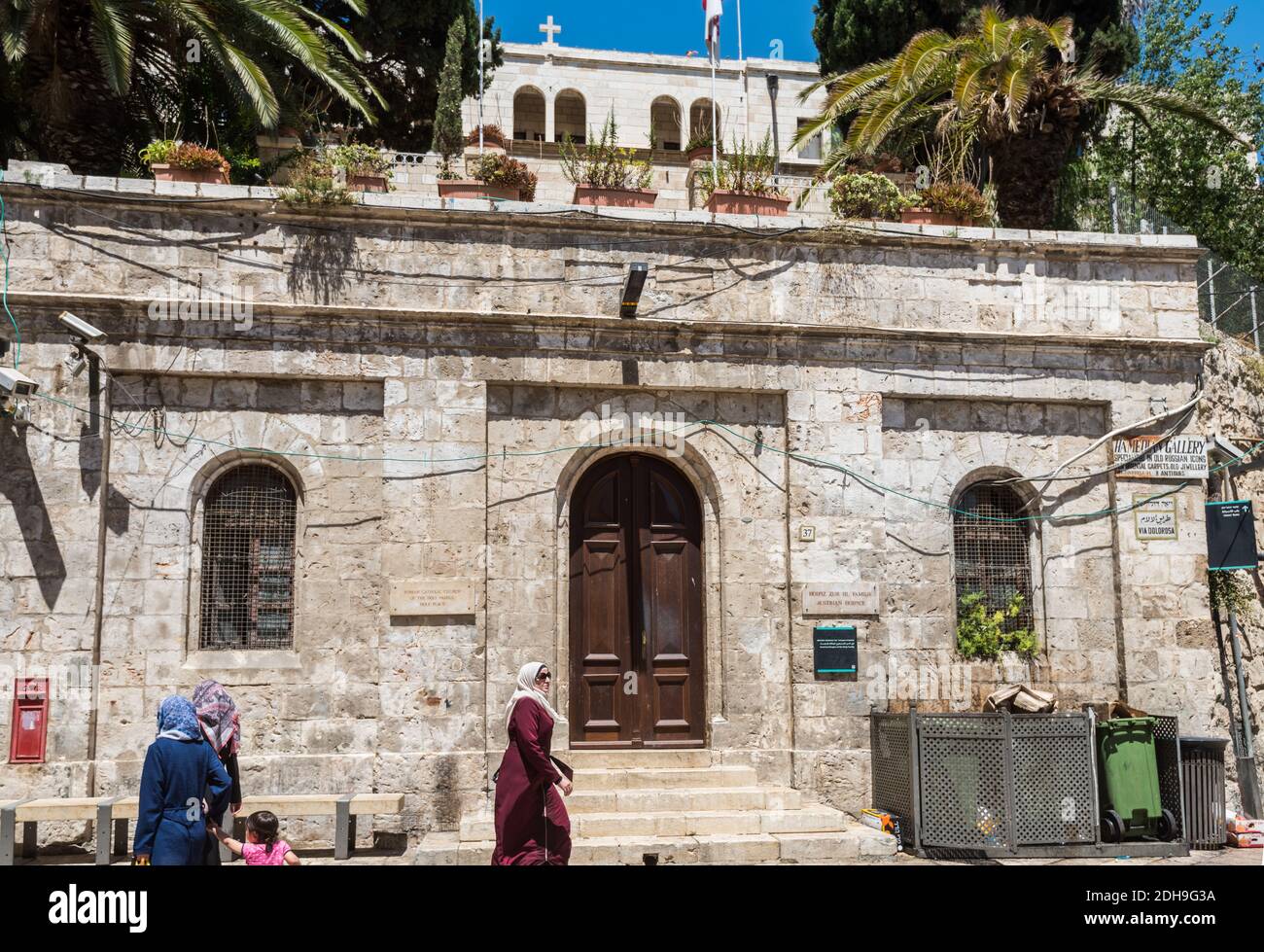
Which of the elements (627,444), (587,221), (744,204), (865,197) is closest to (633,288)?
(587,221)

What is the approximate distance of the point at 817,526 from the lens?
36.1 feet

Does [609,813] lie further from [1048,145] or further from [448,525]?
[1048,145]

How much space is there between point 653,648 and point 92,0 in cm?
882

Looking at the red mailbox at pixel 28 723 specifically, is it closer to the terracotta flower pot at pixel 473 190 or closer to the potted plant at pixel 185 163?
the potted plant at pixel 185 163

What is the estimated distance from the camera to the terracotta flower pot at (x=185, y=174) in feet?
34.7

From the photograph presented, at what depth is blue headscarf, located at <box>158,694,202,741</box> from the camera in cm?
653

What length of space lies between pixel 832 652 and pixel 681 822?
7.64 feet

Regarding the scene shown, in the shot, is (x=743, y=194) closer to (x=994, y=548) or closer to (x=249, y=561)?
(x=994, y=548)

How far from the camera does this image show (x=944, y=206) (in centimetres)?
1179

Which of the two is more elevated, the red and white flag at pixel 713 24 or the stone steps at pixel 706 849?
the red and white flag at pixel 713 24

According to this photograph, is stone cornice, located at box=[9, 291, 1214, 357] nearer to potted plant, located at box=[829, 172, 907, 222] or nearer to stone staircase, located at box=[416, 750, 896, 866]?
Result: potted plant, located at box=[829, 172, 907, 222]

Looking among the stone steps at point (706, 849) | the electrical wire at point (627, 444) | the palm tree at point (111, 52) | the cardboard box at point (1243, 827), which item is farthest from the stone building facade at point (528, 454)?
the palm tree at point (111, 52)

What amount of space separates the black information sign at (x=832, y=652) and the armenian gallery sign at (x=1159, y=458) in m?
3.36

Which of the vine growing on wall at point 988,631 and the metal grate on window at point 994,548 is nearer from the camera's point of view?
the vine growing on wall at point 988,631
